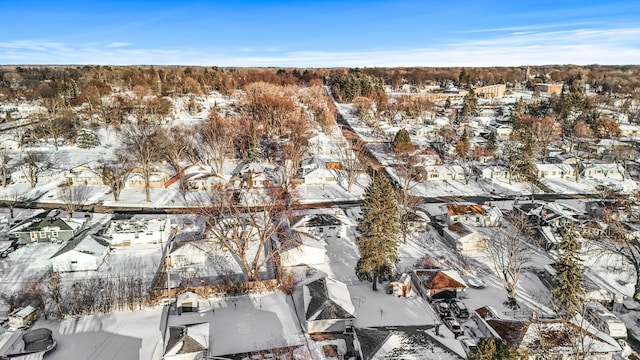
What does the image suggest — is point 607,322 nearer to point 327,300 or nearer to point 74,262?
point 327,300

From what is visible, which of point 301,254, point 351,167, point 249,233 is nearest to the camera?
point 301,254

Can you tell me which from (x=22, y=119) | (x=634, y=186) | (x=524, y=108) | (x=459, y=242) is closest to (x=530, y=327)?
(x=459, y=242)

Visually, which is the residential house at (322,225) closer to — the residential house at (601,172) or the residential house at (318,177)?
the residential house at (318,177)

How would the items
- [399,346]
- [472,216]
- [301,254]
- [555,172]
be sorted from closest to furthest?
[399,346], [301,254], [472,216], [555,172]

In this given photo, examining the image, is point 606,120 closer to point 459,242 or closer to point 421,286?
point 459,242

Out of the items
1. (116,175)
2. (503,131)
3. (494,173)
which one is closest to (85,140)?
(116,175)
